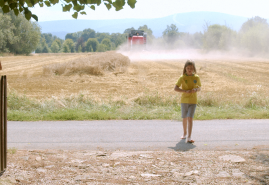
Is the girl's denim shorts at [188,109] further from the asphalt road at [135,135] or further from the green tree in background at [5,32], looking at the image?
the green tree in background at [5,32]

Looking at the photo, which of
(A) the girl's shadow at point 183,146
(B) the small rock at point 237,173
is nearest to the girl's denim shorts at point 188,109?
(A) the girl's shadow at point 183,146

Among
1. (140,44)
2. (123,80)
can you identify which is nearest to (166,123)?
(123,80)

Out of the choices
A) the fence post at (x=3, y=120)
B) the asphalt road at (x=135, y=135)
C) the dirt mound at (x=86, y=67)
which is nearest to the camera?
the fence post at (x=3, y=120)

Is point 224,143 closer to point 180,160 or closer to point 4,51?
point 180,160

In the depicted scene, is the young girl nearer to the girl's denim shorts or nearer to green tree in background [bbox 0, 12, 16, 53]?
the girl's denim shorts

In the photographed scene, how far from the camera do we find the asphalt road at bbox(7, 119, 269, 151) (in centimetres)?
601

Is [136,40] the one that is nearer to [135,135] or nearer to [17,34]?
[17,34]

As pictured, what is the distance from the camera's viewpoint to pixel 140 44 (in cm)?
4375

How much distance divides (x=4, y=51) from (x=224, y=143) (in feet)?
205

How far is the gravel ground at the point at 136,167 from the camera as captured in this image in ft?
13.9

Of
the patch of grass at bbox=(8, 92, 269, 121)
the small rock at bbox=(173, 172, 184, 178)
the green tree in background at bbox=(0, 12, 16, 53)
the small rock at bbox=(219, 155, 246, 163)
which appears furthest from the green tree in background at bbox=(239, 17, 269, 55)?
the small rock at bbox=(173, 172, 184, 178)

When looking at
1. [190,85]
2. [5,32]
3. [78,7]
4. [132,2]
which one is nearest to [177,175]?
[190,85]

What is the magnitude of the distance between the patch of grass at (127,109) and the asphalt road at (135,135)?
1.40ft

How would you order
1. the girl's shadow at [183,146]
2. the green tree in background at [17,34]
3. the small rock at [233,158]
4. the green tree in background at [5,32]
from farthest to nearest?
the green tree in background at [17,34] < the green tree in background at [5,32] < the girl's shadow at [183,146] < the small rock at [233,158]
